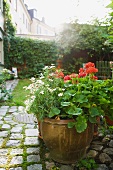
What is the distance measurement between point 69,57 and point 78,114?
875 cm

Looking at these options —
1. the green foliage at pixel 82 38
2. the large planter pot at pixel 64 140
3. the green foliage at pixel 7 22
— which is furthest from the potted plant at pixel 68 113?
the green foliage at pixel 7 22

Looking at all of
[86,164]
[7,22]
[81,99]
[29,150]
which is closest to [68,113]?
[81,99]

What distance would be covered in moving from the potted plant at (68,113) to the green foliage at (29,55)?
26.3 ft

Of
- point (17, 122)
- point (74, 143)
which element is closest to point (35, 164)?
point (74, 143)

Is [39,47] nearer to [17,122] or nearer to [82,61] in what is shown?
[82,61]

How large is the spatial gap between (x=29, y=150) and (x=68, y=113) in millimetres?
773

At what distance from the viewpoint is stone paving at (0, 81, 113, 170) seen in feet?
6.19

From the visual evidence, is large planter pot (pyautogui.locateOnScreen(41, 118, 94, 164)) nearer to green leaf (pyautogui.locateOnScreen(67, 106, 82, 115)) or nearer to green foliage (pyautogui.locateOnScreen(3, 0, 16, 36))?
green leaf (pyautogui.locateOnScreen(67, 106, 82, 115))

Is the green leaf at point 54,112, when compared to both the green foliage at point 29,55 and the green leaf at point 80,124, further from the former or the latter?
the green foliage at point 29,55

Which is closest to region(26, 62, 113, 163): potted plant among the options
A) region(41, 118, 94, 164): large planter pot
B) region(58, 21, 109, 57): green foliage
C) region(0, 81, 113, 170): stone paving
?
region(41, 118, 94, 164): large planter pot

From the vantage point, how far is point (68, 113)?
1759mm

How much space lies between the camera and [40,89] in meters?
2.04

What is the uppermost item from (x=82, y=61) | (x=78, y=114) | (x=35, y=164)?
(x=82, y=61)

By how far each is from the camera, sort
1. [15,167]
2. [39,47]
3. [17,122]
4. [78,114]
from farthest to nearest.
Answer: [39,47], [17,122], [15,167], [78,114]
